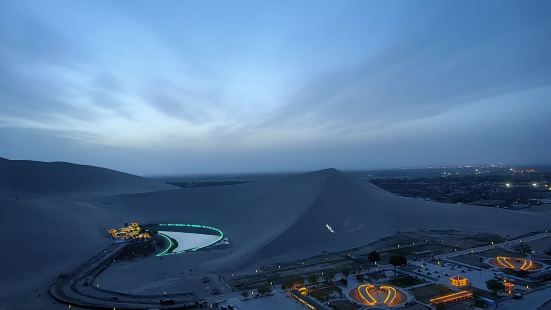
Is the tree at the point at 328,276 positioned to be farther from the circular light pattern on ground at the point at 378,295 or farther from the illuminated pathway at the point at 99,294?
the illuminated pathway at the point at 99,294

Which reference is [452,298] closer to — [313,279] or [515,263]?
[313,279]

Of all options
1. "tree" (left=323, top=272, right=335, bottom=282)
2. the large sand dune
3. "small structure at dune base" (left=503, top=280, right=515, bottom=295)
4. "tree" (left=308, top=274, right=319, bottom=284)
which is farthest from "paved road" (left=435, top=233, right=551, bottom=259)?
"tree" (left=308, top=274, right=319, bottom=284)

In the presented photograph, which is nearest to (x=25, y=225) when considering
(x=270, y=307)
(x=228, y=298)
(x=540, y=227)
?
(x=228, y=298)

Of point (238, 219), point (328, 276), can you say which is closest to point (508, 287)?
point (328, 276)

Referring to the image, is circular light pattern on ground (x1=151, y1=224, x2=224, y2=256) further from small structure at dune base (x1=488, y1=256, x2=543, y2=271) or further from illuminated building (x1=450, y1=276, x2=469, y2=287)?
small structure at dune base (x1=488, y1=256, x2=543, y2=271)

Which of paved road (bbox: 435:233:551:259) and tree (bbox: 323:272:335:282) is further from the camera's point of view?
paved road (bbox: 435:233:551:259)

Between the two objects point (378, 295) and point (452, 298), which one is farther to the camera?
point (378, 295)

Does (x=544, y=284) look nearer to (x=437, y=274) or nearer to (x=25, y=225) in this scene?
(x=437, y=274)

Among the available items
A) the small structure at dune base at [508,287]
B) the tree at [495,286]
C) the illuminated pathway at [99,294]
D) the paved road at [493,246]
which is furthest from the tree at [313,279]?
the paved road at [493,246]

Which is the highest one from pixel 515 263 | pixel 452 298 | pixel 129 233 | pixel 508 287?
pixel 129 233
